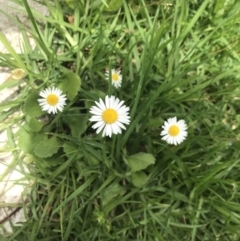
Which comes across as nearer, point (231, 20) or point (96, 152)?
point (96, 152)

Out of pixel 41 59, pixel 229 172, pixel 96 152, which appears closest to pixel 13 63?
pixel 41 59

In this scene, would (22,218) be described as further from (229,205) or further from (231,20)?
(231,20)

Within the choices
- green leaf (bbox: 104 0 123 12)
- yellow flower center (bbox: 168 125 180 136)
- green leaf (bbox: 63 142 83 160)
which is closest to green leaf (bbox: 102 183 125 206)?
green leaf (bbox: 63 142 83 160)

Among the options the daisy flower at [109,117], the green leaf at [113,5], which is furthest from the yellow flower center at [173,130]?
the green leaf at [113,5]

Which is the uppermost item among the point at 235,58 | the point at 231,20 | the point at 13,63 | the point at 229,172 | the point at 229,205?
the point at 231,20

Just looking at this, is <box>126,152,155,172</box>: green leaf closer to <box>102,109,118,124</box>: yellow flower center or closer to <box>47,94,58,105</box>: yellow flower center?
<box>102,109,118,124</box>: yellow flower center

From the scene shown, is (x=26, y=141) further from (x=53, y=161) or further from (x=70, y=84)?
(x=70, y=84)

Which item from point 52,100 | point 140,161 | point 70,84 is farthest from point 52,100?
point 140,161

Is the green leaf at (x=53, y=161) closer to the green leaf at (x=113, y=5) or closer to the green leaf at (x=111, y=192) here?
the green leaf at (x=111, y=192)
